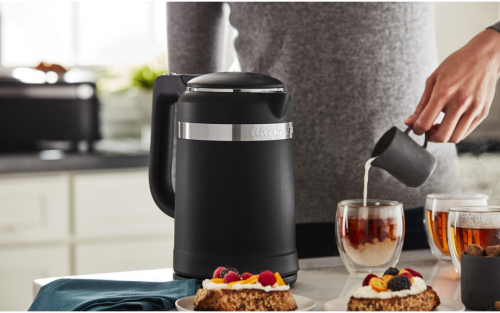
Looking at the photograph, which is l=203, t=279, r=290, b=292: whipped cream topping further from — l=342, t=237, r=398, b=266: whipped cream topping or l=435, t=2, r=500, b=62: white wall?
l=435, t=2, r=500, b=62: white wall

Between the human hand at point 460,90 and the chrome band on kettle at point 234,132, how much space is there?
238 mm

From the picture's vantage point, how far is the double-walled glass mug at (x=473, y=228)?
34.6 inches

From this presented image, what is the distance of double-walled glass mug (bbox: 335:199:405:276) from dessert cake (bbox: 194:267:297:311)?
0.24m

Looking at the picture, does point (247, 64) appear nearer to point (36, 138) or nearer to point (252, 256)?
point (252, 256)

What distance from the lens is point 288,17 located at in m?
1.29

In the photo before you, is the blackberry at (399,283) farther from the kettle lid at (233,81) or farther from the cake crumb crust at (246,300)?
the kettle lid at (233,81)

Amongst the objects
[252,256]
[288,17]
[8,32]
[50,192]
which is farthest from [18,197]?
[252,256]

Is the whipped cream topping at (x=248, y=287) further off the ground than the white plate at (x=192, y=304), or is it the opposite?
the whipped cream topping at (x=248, y=287)

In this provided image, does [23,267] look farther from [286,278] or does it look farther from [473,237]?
[473,237]

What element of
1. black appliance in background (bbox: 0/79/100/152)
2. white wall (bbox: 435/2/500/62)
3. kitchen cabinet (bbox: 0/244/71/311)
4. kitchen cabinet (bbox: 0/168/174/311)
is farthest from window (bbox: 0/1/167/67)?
white wall (bbox: 435/2/500/62)

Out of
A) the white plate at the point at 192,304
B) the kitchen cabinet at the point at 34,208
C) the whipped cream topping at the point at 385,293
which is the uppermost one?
the whipped cream topping at the point at 385,293

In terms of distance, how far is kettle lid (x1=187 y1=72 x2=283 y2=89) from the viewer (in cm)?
88

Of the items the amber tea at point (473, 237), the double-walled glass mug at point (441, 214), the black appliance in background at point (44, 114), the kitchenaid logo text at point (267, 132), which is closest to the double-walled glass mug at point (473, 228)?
the amber tea at point (473, 237)

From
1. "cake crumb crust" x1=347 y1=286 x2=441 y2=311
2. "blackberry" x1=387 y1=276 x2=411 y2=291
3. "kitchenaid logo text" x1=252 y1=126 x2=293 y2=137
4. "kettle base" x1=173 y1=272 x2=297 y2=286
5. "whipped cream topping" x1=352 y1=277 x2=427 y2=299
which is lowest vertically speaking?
"kettle base" x1=173 y1=272 x2=297 y2=286
